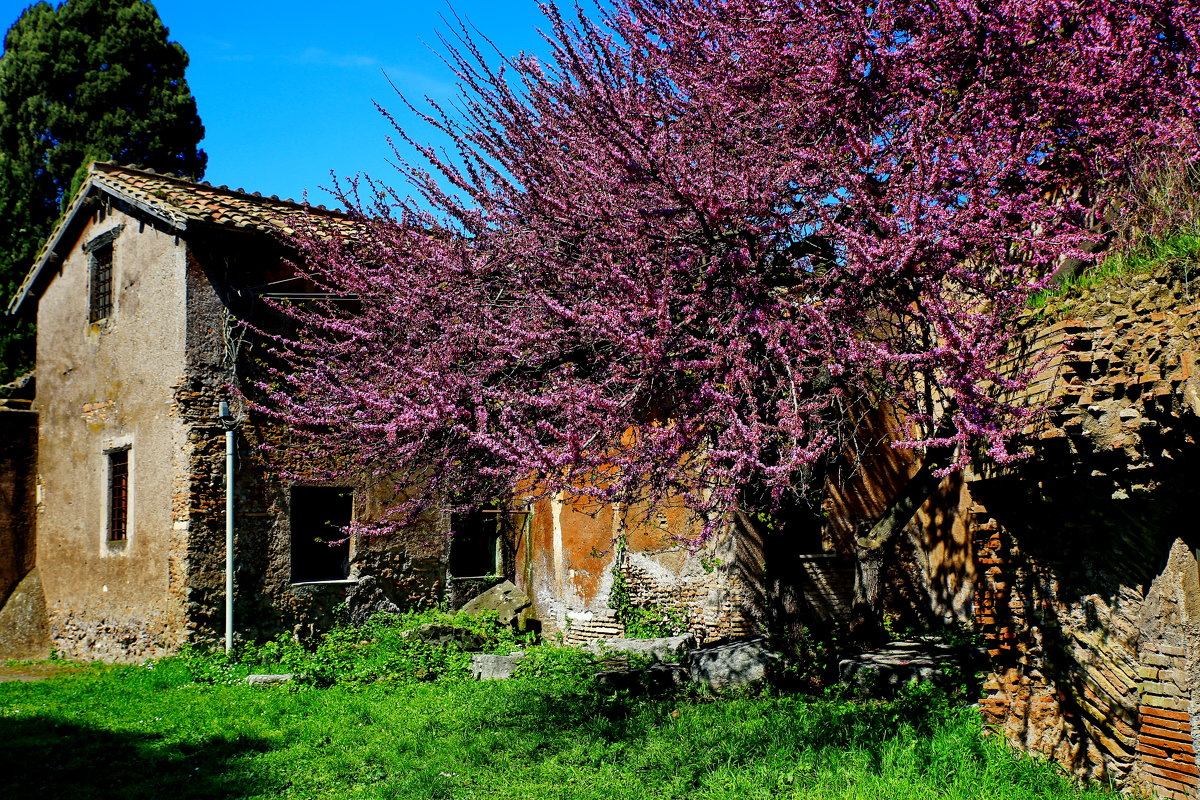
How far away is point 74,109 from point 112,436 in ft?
39.6

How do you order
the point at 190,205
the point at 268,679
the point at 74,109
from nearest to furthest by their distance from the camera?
the point at 268,679 < the point at 190,205 < the point at 74,109

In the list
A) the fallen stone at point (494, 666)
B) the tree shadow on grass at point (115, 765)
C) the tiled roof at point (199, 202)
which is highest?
the tiled roof at point (199, 202)

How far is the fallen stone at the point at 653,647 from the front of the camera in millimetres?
11016

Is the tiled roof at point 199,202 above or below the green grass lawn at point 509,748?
above

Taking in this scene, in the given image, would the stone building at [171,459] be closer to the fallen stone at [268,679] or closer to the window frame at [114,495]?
the window frame at [114,495]

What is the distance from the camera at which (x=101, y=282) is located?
15.4m

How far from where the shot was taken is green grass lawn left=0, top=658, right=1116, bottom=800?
5.88 metres

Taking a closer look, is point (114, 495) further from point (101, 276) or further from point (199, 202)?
point (199, 202)

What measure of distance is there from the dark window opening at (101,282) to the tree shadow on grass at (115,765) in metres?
8.14

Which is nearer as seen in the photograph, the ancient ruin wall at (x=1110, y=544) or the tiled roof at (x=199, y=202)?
the ancient ruin wall at (x=1110, y=544)

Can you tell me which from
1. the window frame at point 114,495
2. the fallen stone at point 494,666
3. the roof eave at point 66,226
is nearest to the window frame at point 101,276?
the roof eave at point 66,226

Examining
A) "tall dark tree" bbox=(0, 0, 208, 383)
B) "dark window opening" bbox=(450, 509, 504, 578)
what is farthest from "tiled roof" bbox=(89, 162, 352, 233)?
"tall dark tree" bbox=(0, 0, 208, 383)

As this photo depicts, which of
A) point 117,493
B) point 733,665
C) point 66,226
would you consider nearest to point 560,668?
point 733,665

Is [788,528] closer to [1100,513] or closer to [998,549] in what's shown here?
[998,549]
